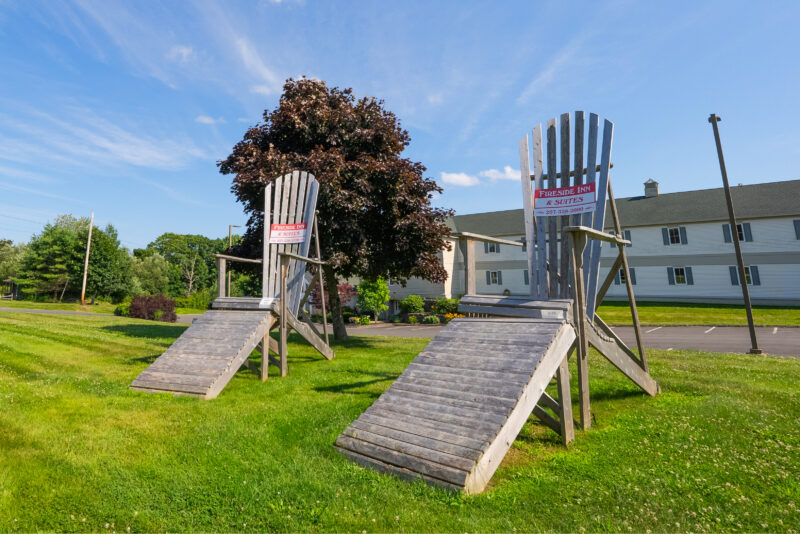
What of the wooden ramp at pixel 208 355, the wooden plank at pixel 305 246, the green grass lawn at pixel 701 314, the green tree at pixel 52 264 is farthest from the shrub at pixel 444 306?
the green tree at pixel 52 264

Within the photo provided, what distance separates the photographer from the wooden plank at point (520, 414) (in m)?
2.63

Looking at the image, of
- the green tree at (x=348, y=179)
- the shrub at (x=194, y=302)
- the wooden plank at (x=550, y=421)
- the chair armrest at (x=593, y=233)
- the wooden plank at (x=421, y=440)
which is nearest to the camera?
the wooden plank at (x=421, y=440)

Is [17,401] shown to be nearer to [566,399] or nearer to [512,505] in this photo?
[512,505]

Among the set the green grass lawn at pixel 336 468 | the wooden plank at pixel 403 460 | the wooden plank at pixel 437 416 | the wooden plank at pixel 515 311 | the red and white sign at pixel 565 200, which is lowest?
the green grass lawn at pixel 336 468

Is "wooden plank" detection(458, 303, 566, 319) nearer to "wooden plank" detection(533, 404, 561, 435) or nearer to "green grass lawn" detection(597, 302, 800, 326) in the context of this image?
"wooden plank" detection(533, 404, 561, 435)

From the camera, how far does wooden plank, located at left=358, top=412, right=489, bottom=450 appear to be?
9.14 ft

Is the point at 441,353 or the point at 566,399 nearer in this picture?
the point at 566,399

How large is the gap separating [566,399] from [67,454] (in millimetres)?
4056

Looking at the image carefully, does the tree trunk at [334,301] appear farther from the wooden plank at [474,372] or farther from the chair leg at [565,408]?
the chair leg at [565,408]

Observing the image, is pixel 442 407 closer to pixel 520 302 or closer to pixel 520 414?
pixel 520 414

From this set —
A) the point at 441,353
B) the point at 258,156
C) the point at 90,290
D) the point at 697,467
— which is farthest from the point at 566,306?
the point at 90,290

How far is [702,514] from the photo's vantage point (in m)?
2.36

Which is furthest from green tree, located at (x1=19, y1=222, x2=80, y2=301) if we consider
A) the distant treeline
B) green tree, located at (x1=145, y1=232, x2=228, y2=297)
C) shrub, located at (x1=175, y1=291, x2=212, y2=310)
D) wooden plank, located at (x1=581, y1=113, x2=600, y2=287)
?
wooden plank, located at (x1=581, y1=113, x2=600, y2=287)

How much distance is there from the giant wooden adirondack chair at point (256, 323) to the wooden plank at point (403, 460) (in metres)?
2.55
